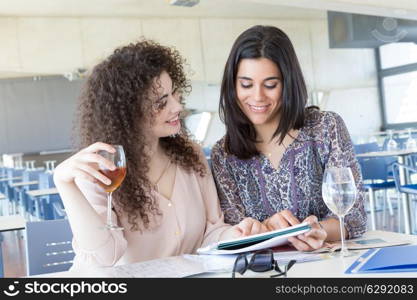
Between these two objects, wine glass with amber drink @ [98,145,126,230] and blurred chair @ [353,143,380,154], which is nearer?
wine glass with amber drink @ [98,145,126,230]

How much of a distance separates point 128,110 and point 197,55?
867 cm

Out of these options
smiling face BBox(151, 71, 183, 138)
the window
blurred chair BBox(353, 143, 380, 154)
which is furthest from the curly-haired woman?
the window

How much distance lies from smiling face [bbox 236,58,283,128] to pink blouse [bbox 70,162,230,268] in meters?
0.27

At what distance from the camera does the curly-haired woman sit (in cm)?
155

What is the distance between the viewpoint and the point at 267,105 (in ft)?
5.72

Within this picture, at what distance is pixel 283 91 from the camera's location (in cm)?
→ 175

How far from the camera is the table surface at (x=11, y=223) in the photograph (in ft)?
8.95

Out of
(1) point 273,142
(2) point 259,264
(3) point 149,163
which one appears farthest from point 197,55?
(2) point 259,264

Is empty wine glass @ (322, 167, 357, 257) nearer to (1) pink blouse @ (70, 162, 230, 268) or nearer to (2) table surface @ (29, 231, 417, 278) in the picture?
(2) table surface @ (29, 231, 417, 278)

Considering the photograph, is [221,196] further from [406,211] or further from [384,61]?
[384,61]

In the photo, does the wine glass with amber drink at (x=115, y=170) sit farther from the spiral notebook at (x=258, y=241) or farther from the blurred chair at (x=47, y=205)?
the blurred chair at (x=47, y=205)

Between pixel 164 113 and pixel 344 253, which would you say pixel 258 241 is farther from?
pixel 164 113

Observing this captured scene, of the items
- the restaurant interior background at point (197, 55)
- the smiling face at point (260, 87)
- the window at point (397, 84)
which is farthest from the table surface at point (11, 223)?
the window at point (397, 84)

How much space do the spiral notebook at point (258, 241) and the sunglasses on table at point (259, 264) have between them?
0.06 meters
